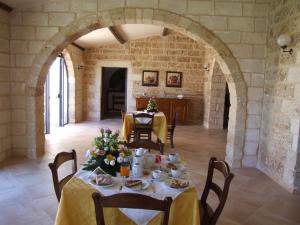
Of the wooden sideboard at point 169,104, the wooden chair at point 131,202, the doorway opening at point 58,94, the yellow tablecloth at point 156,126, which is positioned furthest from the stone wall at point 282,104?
the doorway opening at point 58,94

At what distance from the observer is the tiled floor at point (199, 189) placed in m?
2.92

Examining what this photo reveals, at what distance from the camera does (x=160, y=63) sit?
962 cm

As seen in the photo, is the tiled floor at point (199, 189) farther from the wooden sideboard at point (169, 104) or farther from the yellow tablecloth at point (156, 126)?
the wooden sideboard at point (169, 104)

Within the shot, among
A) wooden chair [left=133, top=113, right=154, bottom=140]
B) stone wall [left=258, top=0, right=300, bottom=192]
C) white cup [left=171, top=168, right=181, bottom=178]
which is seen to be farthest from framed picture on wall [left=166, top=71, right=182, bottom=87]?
white cup [left=171, top=168, right=181, bottom=178]

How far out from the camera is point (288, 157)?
385cm

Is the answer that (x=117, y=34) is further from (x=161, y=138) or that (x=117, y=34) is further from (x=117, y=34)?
(x=161, y=138)

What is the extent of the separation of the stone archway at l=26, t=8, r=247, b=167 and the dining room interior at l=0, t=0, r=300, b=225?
0.7 inches

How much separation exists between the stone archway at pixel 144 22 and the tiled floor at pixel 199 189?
544mm

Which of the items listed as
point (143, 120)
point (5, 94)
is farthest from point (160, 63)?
point (5, 94)

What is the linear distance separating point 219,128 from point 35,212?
7.02 metres

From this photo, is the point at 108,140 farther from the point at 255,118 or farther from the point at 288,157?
the point at 255,118

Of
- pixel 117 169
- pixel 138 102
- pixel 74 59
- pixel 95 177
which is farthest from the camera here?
pixel 138 102

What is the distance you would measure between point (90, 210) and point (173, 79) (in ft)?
26.4

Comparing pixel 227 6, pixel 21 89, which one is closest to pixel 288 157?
pixel 227 6
